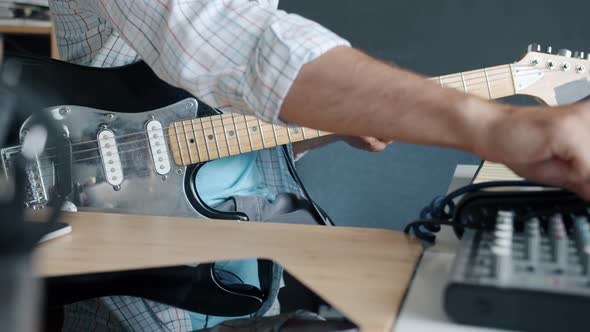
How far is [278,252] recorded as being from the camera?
1.87 feet

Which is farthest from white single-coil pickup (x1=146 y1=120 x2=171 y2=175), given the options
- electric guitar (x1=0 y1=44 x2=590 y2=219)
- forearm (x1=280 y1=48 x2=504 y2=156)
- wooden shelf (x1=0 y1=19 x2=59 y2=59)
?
wooden shelf (x1=0 y1=19 x2=59 y2=59)

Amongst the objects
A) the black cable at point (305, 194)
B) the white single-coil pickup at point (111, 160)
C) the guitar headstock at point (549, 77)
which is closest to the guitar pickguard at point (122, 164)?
the white single-coil pickup at point (111, 160)

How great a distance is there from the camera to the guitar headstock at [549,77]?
1.06m

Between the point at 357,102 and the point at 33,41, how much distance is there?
A: 2058mm

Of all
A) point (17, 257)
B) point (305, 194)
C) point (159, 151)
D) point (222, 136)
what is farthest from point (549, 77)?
point (17, 257)

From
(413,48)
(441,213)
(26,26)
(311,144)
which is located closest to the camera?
(441,213)

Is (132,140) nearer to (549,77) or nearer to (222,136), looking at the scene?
(222,136)

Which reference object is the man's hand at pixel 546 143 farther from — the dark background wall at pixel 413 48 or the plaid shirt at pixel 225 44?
the dark background wall at pixel 413 48

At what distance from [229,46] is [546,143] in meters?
0.29

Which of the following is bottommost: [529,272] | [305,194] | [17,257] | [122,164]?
[305,194]

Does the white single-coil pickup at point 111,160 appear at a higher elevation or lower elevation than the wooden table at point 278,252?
lower

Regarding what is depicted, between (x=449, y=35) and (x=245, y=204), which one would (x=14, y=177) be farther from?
(x=449, y=35)

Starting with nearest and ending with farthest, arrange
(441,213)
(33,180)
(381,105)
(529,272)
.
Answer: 1. (529,272)
2. (381,105)
3. (441,213)
4. (33,180)

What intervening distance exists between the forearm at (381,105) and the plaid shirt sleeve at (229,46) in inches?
0.6
